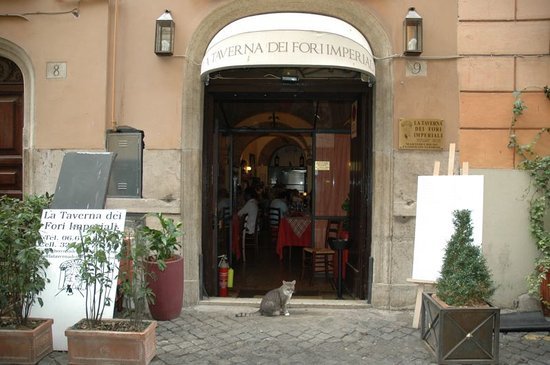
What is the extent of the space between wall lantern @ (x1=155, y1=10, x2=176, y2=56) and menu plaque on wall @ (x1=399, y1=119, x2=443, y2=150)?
2867 millimetres

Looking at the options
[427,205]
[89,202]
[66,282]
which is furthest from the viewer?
[427,205]

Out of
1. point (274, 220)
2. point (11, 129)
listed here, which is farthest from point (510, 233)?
point (274, 220)

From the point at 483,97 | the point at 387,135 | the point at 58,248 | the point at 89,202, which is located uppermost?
the point at 483,97

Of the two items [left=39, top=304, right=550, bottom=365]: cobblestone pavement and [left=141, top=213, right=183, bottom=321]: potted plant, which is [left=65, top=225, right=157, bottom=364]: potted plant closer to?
[left=39, top=304, right=550, bottom=365]: cobblestone pavement

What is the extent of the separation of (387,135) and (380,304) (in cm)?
199

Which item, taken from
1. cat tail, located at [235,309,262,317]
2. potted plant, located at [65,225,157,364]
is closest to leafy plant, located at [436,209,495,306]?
cat tail, located at [235,309,262,317]

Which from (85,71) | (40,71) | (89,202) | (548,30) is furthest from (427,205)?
(40,71)

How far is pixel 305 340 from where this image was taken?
457cm

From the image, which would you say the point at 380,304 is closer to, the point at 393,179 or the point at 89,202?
the point at 393,179

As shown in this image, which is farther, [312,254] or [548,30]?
[312,254]

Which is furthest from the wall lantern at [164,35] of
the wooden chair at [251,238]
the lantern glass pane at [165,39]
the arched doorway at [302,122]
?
the wooden chair at [251,238]

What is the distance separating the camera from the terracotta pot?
15.9 ft

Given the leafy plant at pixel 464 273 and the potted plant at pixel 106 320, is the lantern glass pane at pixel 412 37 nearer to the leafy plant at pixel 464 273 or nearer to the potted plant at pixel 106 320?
the leafy plant at pixel 464 273

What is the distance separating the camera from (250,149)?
19188mm
